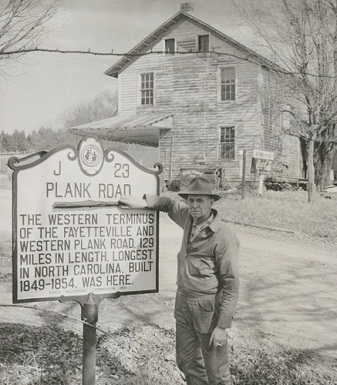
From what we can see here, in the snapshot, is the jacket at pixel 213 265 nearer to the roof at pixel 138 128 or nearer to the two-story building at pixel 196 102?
the roof at pixel 138 128

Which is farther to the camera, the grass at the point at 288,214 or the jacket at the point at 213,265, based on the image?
the grass at the point at 288,214

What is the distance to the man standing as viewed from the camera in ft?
9.54

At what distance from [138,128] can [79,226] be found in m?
14.5

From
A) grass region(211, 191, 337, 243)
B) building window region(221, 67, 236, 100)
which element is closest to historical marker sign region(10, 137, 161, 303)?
grass region(211, 191, 337, 243)

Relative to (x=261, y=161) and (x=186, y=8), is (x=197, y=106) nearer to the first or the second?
(x=261, y=161)

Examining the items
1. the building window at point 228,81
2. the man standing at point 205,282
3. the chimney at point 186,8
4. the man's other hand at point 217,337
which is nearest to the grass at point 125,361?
the man standing at point 205,282

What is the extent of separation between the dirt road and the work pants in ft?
4.82

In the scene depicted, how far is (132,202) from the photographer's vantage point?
2.78m

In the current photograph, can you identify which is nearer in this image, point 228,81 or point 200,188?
point 200,188

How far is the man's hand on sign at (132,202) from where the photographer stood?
2.76m

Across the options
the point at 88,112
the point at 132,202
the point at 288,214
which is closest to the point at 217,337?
the point at 132,202

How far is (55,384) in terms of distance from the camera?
3199 mm

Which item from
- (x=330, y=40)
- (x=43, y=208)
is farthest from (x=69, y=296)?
(x=330, y=40)

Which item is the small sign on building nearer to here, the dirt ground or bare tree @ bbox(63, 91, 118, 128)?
bare tree @ bbox(63, 91, 118, 128)
